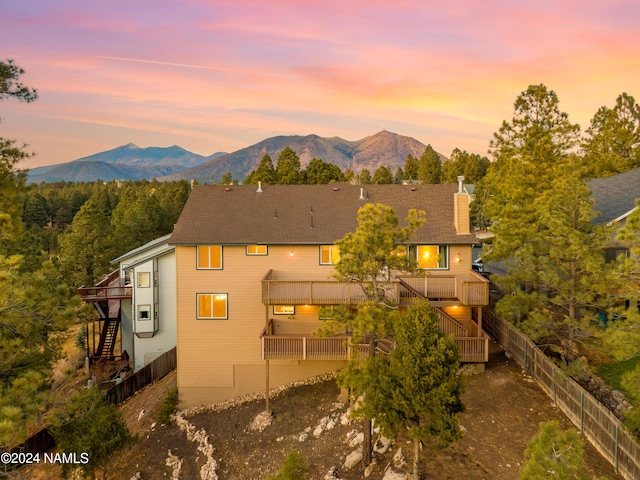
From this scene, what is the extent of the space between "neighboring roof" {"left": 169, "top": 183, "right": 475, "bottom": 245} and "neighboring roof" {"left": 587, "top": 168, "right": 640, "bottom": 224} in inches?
354

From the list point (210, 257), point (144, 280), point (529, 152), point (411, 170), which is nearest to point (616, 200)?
point (529, 152)

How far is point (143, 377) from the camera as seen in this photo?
2250 cm

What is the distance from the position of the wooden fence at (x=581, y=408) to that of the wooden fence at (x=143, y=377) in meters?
18.5

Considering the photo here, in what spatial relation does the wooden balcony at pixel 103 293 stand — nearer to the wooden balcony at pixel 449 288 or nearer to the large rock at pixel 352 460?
the wooden balcony at pixel 449 288

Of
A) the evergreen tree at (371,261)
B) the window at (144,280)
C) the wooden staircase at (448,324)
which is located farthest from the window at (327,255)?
the window at (144,280)

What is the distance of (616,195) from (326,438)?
2252cm

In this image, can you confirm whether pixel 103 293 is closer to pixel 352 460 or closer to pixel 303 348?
pixel 303 348

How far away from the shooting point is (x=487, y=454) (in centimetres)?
1135

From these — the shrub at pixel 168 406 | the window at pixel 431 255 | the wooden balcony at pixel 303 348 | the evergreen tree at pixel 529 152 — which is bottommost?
the shrub at pixel 168 406

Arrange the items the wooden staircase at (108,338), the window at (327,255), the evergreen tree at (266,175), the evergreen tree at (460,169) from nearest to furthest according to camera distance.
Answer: the window at (327,255) → the wooden staircase at (108,338) → the evergreen tree at (266,175) → the evergreen tree at (460,169)

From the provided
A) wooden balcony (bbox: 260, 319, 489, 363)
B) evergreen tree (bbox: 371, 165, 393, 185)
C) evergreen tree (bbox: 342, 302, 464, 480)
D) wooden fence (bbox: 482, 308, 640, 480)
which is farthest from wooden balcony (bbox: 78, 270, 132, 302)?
evergreen tree (bbox: 371, 165, 393, 185)

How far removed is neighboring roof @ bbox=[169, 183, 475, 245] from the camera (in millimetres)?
18969

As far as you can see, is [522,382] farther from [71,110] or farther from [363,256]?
[71,110]

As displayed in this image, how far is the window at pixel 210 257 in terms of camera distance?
1902cm
